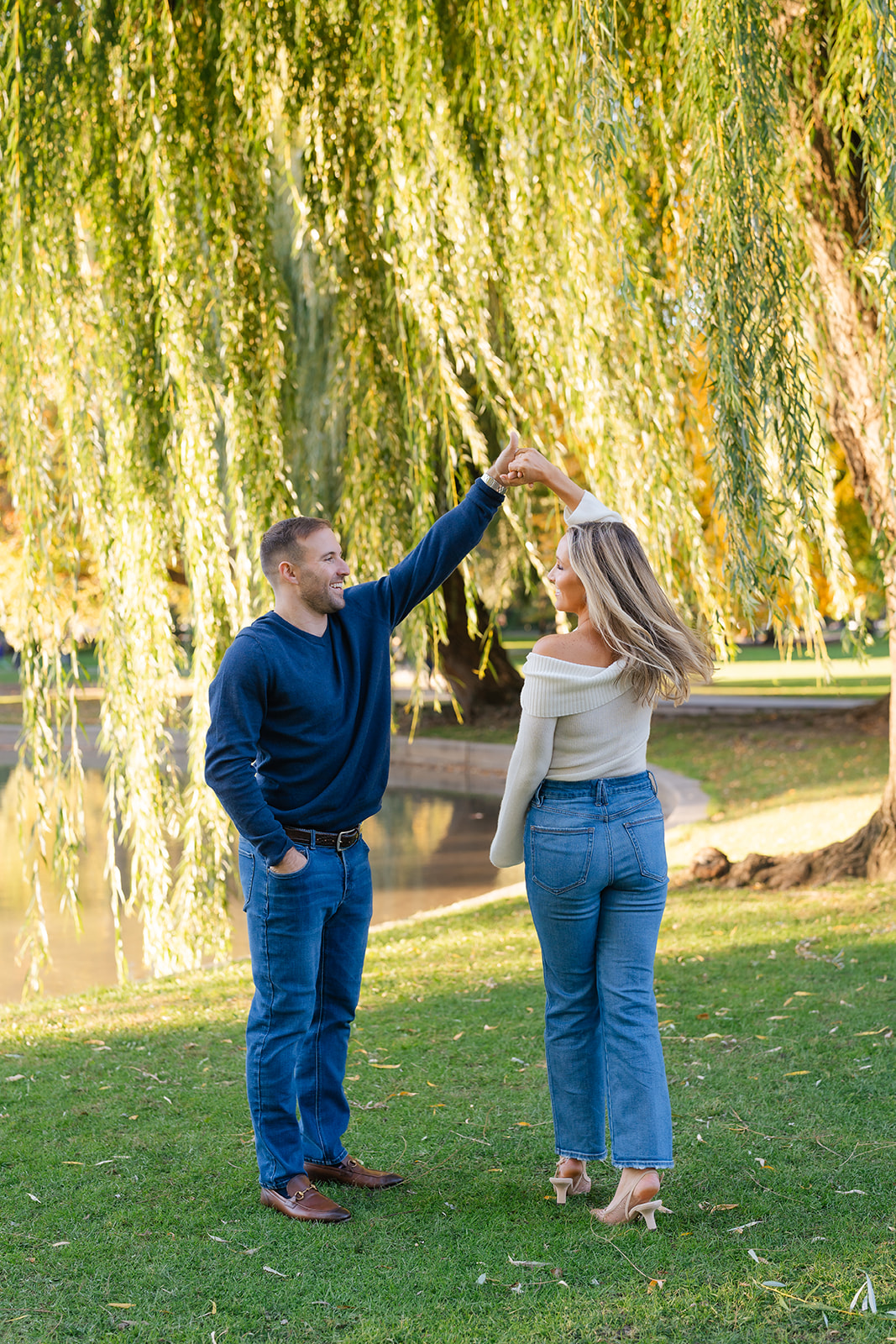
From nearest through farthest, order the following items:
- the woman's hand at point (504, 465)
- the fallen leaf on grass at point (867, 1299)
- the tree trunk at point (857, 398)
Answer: the fallen leaf on grass at point (867, 1299) → the woman's hand at point (504, 465) → the tree trunk at point (857, 398)

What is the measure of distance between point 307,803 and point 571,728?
0.70 meters

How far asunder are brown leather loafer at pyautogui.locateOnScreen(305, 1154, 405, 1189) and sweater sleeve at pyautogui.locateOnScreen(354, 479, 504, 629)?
1.48 metres

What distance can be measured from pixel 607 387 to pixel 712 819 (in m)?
6.12

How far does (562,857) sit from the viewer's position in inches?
123

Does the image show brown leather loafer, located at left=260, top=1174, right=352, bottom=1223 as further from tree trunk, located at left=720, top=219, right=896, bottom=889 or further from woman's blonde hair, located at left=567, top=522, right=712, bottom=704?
tree trunk, located at left=720, top=219, right=896, bottom=889

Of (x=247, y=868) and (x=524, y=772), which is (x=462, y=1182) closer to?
(x=247, y=868)

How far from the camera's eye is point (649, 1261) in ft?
9.61

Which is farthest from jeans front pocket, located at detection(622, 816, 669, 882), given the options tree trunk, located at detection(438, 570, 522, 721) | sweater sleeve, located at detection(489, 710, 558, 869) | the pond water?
tree trunk, located at detection(438, 570, 522, 721)

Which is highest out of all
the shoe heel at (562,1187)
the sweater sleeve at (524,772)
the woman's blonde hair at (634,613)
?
the woman's blonde hair at (634,613)

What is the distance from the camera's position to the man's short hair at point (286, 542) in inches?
132

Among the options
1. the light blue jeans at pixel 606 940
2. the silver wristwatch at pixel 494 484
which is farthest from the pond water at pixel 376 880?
the light blue jeans at pixel 606 940

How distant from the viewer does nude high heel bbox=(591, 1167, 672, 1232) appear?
309 cm

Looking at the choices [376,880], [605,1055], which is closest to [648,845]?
[605,1055]

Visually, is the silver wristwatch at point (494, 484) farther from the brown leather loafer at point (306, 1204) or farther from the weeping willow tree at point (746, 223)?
the brown leather loafer at point (306, 1204)
